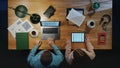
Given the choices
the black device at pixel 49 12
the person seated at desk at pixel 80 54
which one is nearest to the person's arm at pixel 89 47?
the person seated at desk at pixel 80 54

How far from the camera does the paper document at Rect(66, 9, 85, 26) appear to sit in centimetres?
237

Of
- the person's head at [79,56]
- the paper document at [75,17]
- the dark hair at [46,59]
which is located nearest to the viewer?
the dark hair at [46,59]

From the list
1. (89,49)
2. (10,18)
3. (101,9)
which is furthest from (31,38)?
(101,9)

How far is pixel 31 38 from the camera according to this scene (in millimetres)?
2355

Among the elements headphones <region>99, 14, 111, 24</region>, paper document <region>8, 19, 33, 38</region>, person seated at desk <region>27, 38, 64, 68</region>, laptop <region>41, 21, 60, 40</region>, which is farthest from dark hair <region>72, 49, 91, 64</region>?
paper document <region>8, 19, 33, 38</region>

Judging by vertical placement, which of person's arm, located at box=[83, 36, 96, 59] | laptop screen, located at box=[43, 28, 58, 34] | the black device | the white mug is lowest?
person's arm, located at box=[83, 36, 96, 59]

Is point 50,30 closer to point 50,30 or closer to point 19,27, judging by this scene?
point 50,30

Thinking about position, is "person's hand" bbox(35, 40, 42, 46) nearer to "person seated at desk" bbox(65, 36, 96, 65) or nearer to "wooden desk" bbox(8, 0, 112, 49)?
"wooden desk" bbox(8, 0, 112, 49)

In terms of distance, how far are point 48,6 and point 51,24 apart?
0.51ft

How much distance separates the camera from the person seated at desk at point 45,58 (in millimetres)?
2156

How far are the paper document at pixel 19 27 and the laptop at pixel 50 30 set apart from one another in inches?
4.4

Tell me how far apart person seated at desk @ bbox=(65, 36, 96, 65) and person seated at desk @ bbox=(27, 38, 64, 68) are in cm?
8

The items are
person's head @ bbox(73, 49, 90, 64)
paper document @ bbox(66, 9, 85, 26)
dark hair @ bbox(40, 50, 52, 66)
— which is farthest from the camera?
paper document @ bbox(66, 9, 85, 26)

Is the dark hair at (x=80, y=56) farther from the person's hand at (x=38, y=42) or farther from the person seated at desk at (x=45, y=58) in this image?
the person's hand at (x=38, y=42)
